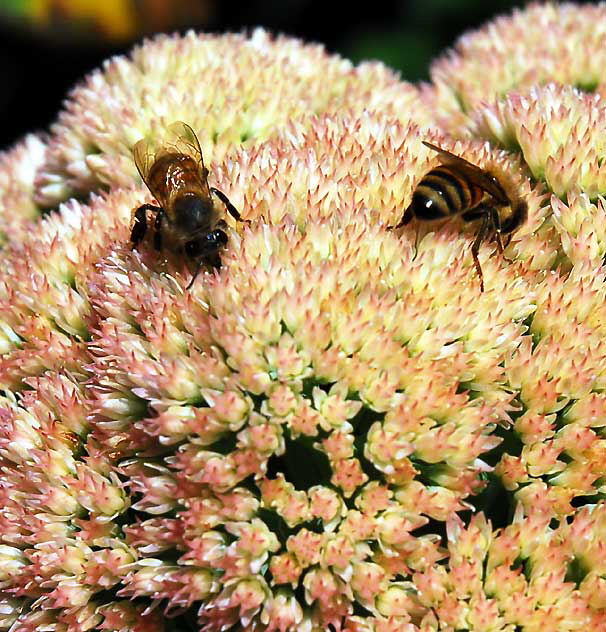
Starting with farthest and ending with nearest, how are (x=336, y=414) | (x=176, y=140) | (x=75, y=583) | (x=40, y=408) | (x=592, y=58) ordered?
1. (x=592, y=58)
2. (x=176, y=140)
3. (x=40, y=408)
4. (x=75, y=583)
5. (x=336, y=414)

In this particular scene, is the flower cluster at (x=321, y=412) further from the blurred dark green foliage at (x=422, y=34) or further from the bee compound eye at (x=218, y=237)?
the blurred dark green foliage at (x=422, y=34)

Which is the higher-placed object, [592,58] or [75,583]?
[592,58]

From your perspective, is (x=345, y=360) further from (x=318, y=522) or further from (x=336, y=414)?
(x=318, y=522)

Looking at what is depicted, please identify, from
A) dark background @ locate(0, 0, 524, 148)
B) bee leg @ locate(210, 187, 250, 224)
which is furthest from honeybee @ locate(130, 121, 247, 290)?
dark background @ locate(0, 0, 524, 148)

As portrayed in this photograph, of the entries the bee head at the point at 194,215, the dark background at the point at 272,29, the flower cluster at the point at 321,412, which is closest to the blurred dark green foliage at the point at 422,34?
the dark background at the point at 272,29

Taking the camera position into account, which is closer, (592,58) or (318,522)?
(318,522)

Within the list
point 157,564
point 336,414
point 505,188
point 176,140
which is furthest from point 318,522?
point 176,140

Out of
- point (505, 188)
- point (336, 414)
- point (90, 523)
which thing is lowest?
point (90, 523)
